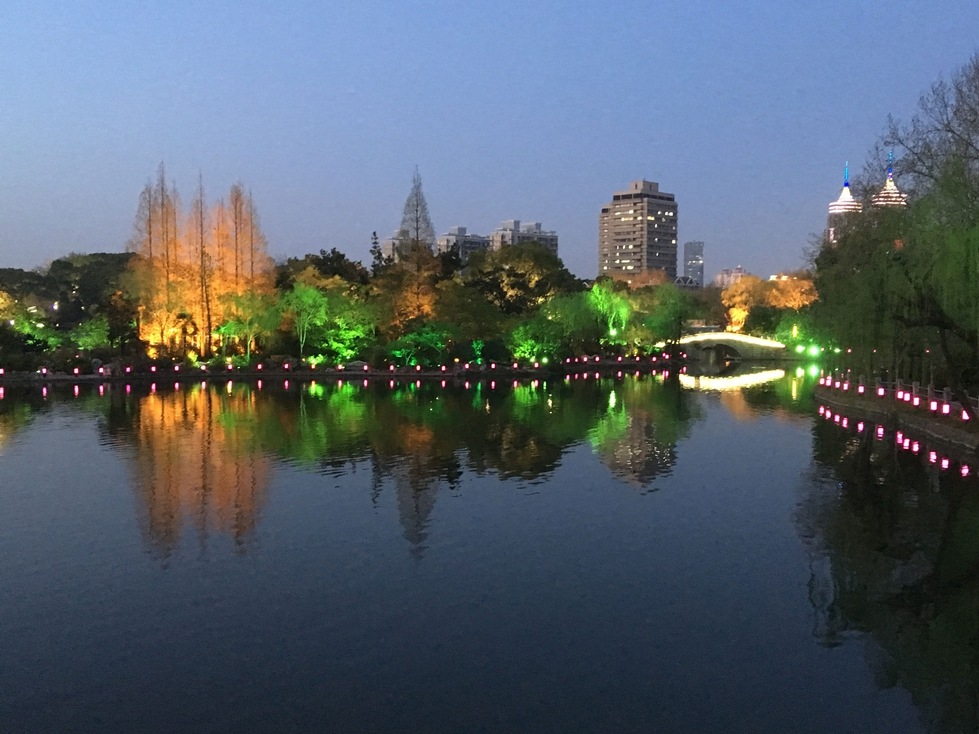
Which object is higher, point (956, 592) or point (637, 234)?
point (637, 234)

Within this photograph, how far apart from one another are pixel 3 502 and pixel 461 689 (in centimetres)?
1053

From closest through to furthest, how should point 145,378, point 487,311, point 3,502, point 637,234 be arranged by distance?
point 3,502, point 145,378, point 487,311, point 637,234

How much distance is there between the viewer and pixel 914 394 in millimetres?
23328

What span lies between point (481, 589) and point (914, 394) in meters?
18.4

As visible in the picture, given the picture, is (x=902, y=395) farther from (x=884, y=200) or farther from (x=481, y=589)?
(x=481, y=589)

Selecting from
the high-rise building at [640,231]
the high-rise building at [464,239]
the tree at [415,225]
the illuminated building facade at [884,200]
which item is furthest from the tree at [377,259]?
the high-rise building at [640,231]

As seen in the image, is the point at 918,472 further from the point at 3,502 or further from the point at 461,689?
the point at 3,502

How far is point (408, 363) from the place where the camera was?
44656mm

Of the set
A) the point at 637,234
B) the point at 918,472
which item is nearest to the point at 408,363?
the point at 918,472

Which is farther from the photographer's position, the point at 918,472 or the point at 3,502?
the point at 918,472

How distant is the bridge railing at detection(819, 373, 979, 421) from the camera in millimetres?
20263

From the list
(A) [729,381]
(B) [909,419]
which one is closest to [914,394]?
(B) [909,419]

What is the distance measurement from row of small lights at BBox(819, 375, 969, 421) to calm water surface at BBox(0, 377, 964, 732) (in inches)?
123

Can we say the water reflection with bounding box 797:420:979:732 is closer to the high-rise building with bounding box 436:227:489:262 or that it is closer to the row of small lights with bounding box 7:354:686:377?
the row of small lights with bounding box 7:354:686:377
